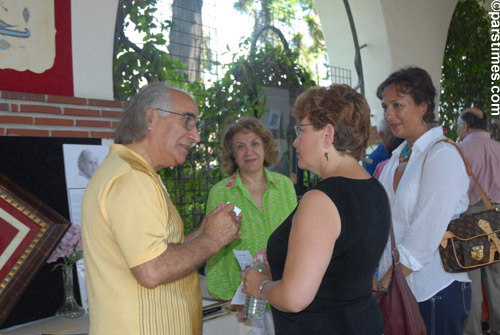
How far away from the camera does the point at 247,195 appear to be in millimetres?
2836

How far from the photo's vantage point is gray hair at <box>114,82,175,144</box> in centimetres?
177

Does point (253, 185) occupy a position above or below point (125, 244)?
above

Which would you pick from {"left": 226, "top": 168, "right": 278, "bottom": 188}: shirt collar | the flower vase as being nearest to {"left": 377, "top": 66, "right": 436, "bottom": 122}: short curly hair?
{"left": 226, "top": 168, "right": 278, "bottom": 188}: shirt collar

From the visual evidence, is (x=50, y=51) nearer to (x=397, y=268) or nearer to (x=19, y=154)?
(x=19, y=154)

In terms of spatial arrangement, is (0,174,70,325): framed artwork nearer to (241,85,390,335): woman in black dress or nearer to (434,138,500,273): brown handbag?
(241,85,390,335): woman in black dress

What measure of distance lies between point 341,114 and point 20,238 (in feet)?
5.85

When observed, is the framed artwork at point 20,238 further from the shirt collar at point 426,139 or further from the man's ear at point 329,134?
the shirt collar at point 426,139

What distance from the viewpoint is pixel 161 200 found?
1.59 meters

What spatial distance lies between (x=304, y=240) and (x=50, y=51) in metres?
2.18

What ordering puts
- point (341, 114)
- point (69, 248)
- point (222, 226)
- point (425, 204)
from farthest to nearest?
1. point (69, 248)
2. point (425, 204)
3. point (222, 226)
4. point (341, 114)

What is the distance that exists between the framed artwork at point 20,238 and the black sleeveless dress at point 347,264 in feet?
4.64

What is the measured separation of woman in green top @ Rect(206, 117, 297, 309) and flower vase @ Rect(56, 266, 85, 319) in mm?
737

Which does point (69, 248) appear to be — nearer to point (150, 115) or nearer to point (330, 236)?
point (150, 115)

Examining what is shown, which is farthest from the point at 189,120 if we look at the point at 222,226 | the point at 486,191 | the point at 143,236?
the point at 486,191
